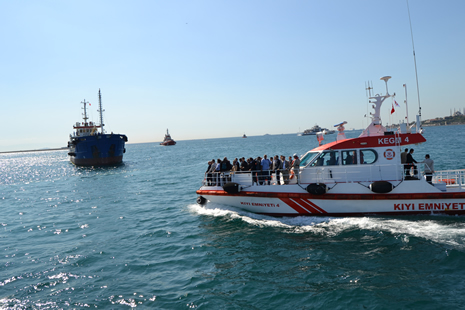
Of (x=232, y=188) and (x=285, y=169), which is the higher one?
(x=285, y=169)

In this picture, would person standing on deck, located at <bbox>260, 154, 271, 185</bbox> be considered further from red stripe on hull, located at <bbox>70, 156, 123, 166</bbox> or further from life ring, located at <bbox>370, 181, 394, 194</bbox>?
red stripe on hull, located at <bbox>70, 156, 123, 166</bbox>

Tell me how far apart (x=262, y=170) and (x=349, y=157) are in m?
3.44

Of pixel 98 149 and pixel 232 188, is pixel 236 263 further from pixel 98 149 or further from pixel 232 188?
pixel 98 149

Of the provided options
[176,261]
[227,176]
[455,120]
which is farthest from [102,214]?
[455,120]

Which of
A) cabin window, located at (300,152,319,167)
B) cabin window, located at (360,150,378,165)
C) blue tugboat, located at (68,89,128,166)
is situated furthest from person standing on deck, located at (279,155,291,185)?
blue tugboat, located at (68,89,128,166)

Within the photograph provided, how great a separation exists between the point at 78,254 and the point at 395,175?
11.7 metres

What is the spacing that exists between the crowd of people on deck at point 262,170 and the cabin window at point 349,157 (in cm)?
177

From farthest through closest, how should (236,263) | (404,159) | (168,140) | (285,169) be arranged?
1. (168,140)
2. (285,169)
3. (404,159)
4. (236,263)

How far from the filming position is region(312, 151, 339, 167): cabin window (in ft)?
39.2

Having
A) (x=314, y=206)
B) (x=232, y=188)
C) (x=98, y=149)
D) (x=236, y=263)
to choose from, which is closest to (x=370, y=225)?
(x=314, y=206)

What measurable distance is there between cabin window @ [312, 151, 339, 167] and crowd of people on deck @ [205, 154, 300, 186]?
78 centimetres

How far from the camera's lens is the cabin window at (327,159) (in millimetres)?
11938

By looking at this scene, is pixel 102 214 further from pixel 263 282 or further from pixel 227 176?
pixel 263 282

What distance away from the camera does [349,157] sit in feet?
38.8
